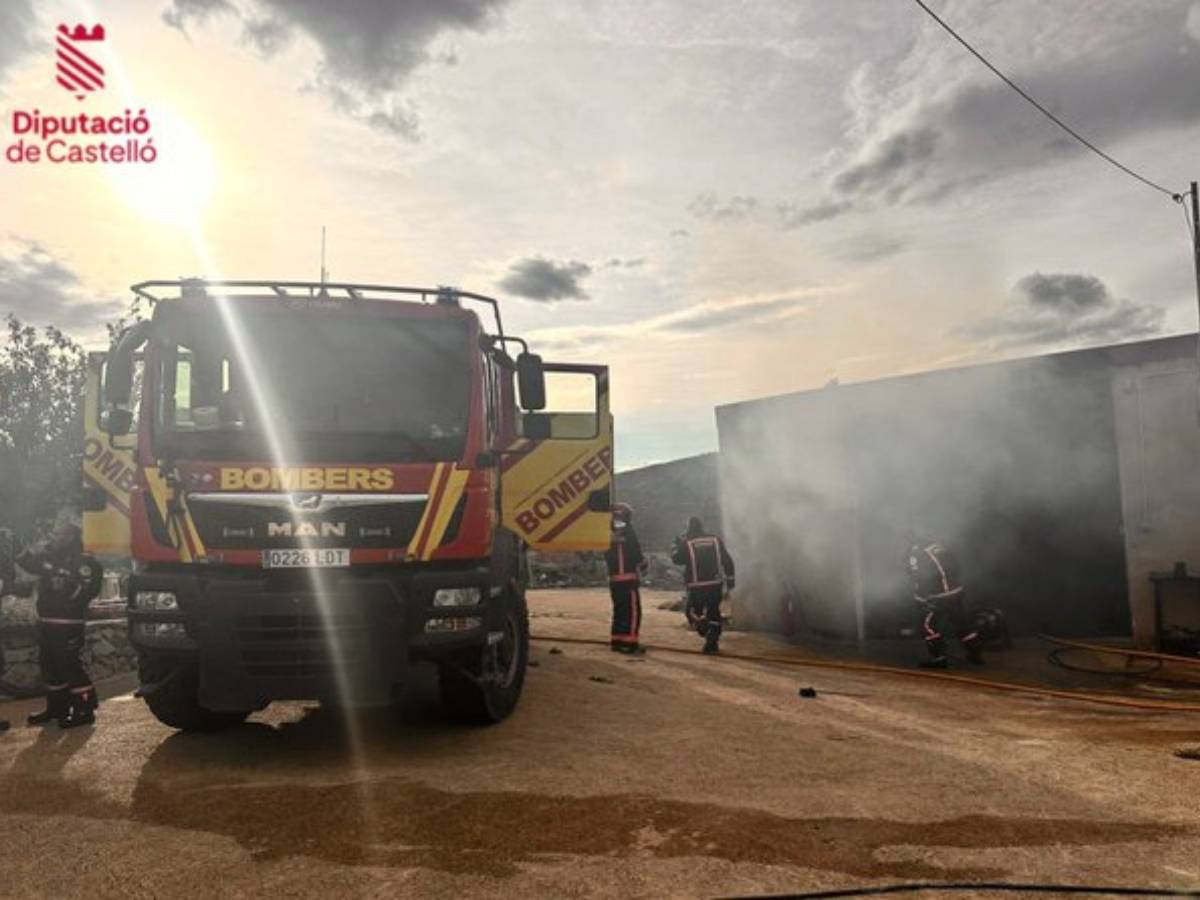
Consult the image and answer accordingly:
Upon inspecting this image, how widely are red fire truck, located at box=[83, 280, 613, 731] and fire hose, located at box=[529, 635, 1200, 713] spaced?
175 inches

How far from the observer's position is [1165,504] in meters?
8.83

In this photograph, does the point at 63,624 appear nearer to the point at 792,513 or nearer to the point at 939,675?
the point at 939,675

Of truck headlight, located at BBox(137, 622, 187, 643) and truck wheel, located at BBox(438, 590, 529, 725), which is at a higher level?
truck headlight, located at BBox(137, 622, 187, 643)

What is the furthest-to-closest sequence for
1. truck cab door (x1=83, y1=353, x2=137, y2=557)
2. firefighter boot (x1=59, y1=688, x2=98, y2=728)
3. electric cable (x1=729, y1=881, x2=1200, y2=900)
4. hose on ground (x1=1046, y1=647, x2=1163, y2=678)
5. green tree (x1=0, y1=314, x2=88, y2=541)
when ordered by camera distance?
green tree (x1=0, y1=314, x2=88, y2=541), hose on ground (x1=1046, y1=647, x2=1163, y2=678), truck cab door (x1=83, y1=353, x2=137, y2=557), firefighter boot (x1=59, y1=688, x2=98, y2=728), electric cable (x1=729, y1=881, x2=1200, y2=900)

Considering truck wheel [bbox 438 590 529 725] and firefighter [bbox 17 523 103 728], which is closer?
truck wheel [bbox 438 590 529 725]

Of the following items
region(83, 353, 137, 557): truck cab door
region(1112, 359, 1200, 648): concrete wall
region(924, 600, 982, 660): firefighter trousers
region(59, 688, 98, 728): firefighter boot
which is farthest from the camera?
region(924, 600, 982, 660): firefighter trousers

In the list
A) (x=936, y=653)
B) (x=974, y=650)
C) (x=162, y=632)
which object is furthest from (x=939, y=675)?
(x=162, y=632)

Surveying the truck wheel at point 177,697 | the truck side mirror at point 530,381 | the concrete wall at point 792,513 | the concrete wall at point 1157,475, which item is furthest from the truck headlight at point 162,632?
the concrete wall at point 1157,475

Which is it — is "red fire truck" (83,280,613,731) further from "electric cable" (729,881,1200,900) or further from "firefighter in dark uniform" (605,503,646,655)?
"firefighter in dark uniform" (605,503,646,655)

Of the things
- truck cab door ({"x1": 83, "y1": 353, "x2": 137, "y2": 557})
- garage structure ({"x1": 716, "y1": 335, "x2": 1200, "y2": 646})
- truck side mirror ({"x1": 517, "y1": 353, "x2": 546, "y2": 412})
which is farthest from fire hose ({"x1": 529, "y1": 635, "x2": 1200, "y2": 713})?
truck cab door ({"x1": 83, "y1": 353, "x2": 137, "y2": 557})

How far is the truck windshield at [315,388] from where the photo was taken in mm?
5039

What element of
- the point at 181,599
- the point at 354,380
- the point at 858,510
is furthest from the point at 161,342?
the point at 858,510

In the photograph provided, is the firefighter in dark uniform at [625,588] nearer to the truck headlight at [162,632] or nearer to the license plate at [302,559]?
the license plate at [302,559]

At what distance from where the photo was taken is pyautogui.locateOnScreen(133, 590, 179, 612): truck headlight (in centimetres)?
497
